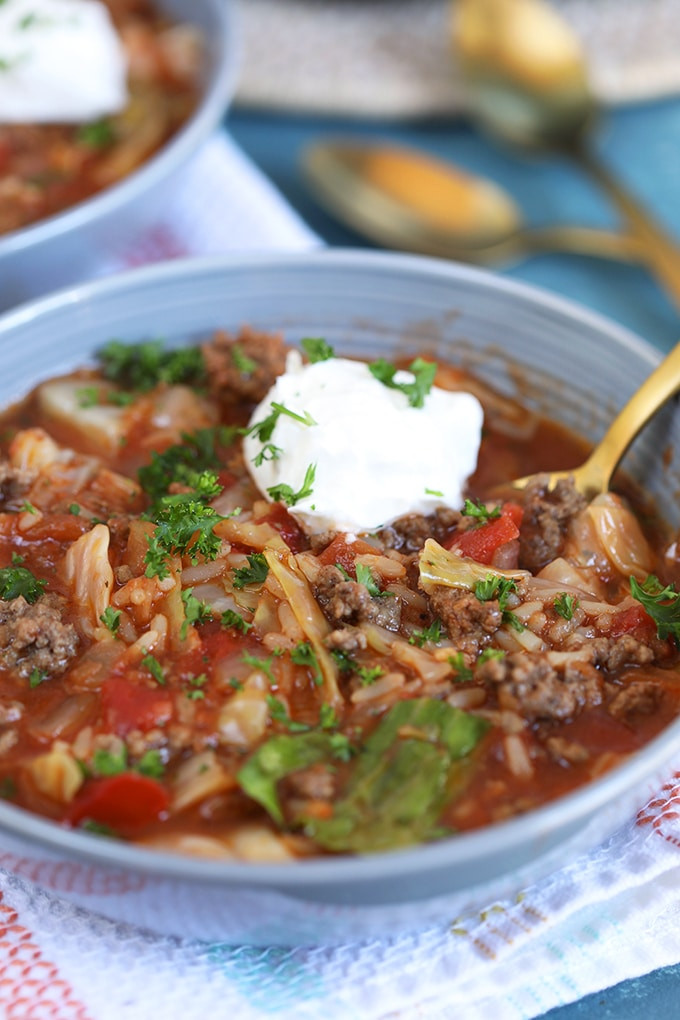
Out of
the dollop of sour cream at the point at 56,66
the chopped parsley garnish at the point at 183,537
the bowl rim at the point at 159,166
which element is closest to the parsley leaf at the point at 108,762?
the chopped parsley garnish at the point at 183,537

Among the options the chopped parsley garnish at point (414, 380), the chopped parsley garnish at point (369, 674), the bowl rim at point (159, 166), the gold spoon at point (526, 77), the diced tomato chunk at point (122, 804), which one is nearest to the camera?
the diced tomato chunk at point (122, 804)

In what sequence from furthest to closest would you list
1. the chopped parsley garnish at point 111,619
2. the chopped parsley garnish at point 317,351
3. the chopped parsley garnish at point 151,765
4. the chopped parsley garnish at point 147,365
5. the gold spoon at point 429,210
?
the gold spoon at point 429,210 < the chopped parsley garnish at point 147,365 < the chopped parsley garnish at point 317,351 < the chopped parsley garnish at point 111,619 < the chopped parsley garnish at point 151,765

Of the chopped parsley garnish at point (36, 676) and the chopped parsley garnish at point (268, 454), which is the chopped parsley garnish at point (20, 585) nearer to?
the chopped parsley garnish at point (36, 676)

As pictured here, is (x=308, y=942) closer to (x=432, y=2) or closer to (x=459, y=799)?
(x=459, y=799)

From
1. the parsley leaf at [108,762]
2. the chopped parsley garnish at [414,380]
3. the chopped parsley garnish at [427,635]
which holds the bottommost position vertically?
the chopped parsley garnish at [427,635]

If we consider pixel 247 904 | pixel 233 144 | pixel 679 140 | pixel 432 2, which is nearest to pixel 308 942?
pixel 247 904

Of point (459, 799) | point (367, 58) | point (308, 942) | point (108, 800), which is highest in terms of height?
point (367, 58)

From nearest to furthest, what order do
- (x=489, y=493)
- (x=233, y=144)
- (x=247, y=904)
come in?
1. (x=247, y=904)
2. (x=489, y=493)
3. (x=233, y=144)
